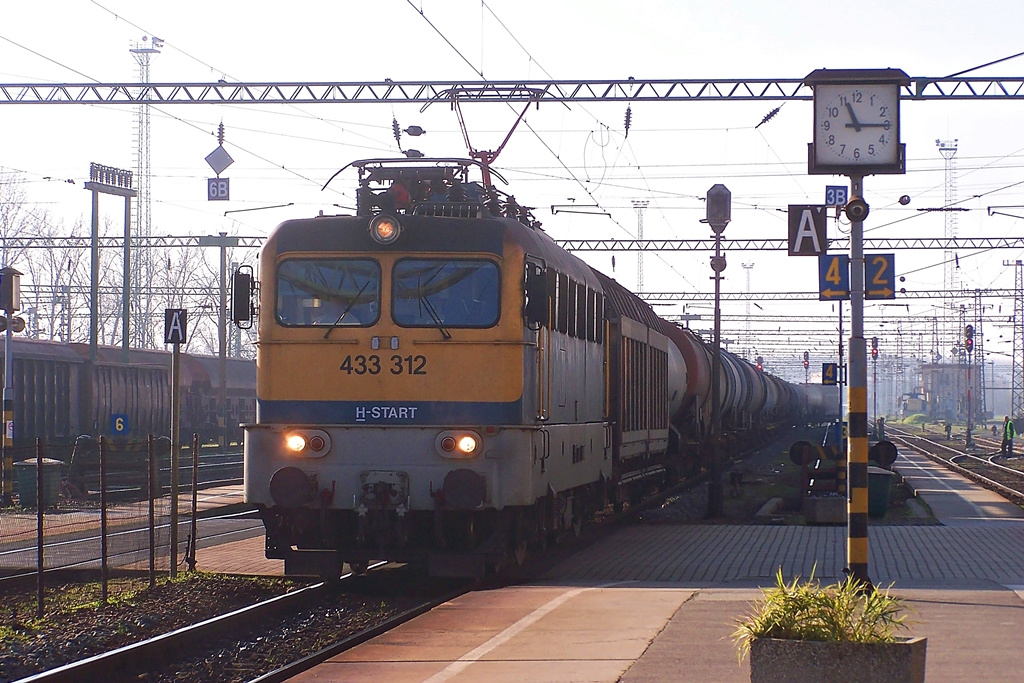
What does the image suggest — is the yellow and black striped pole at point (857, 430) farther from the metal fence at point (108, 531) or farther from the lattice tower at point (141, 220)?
the lattice tower at point (141, 220)

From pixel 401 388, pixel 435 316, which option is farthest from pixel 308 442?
pixel 435 316

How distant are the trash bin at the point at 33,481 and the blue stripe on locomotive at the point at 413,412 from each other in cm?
816

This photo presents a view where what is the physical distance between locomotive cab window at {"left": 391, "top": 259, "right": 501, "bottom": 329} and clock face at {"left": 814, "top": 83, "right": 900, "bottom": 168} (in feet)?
10.6

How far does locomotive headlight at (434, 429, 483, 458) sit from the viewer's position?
12.0 metres

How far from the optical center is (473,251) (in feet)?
40.7

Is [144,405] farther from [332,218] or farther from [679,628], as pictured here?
[679,628]

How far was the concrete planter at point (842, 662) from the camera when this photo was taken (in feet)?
20.0

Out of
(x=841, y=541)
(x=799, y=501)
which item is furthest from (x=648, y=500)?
(x=841, y=541)

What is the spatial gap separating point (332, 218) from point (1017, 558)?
28.6 ft

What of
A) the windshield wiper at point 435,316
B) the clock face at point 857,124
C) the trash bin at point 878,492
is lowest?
the trash bin at point 878,492

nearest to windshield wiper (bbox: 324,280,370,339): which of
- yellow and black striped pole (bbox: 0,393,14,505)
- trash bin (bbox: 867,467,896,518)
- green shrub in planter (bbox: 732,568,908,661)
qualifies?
green shrub in planter (bbox: 732,568,908,661)

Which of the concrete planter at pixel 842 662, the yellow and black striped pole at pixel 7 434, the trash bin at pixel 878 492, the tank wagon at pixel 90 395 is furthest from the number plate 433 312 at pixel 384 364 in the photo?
the tank wagon at pixel 90 395

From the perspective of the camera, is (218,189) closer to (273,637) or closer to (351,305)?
(351,305)

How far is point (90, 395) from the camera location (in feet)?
116
